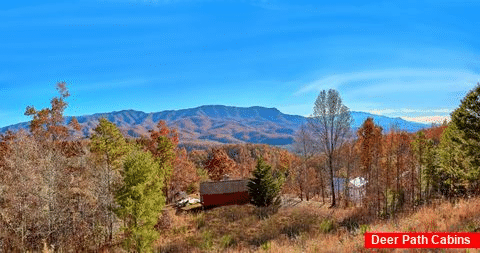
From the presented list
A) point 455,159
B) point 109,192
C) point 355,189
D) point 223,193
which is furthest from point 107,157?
point 355,189

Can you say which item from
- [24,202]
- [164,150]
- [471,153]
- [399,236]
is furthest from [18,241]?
[471,153]

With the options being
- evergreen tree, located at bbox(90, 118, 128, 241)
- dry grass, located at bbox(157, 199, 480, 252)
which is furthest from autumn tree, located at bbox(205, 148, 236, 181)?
evergreen tree, located at bbox(90, 118, 128, 241)

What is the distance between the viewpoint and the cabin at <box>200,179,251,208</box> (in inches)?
1875

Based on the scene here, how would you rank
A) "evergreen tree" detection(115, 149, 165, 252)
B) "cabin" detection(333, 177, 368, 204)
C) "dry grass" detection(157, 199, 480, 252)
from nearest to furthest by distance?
"evergreen tree" detection(115, 149, 165, 252) < "dry grass" detection(157, 199, 480, 252) < "cabin" detection(333, 177, 368, 204)

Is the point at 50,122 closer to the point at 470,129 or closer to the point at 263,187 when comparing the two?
the point at 263,187

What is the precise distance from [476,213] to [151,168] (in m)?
19.7

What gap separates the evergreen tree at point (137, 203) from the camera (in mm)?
22219

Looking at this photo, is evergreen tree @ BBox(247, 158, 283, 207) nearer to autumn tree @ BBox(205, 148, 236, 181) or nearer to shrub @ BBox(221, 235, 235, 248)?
shrub @ BBox(221, 235, 235, 248)

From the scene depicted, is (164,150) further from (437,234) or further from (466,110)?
(437,234)

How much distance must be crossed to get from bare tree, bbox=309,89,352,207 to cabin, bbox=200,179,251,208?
15494mm

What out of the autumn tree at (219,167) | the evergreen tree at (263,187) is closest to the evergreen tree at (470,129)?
the evergreen tree at (263,187)

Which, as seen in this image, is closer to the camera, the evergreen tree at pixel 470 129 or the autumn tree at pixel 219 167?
the evergreen tree at pixel 470 129

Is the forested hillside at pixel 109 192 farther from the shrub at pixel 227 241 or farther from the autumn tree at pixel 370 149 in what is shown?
the autumn tree at pixel 370 149

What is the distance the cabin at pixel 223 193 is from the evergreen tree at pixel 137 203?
24.5 metres
